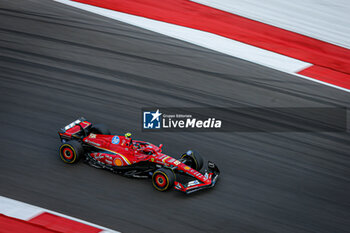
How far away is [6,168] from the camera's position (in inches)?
404

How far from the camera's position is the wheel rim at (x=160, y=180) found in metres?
9.44

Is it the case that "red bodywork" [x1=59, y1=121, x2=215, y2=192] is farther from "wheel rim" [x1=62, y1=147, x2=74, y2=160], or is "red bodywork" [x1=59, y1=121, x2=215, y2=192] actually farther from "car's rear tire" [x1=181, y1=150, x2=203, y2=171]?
"wheel rim" [x1=62, y1=147, x2=74, y2=160]

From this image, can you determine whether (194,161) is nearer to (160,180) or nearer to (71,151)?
(160,180)

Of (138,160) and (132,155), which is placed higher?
(132,155)

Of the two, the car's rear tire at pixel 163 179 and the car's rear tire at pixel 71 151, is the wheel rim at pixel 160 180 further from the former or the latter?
the car's rear tire at pixel 71 151

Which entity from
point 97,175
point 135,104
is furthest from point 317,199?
point 135,104

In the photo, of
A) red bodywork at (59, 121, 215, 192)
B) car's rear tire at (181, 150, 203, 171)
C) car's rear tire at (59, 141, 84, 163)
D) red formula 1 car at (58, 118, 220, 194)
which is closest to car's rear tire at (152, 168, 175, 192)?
red formula 1 car at (58, 118, 220, 194)

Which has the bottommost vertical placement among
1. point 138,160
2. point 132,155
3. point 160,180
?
point 160,180

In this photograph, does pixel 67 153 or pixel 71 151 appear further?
pixel 67 153

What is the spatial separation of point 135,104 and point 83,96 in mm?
1559

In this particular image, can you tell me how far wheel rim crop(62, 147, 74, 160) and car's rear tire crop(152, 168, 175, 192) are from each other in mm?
2010

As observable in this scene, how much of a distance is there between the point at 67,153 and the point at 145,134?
2384 millimetres

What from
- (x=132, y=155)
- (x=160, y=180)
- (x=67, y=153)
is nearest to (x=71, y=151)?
(x=67, y=153)

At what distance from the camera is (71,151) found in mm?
10133
